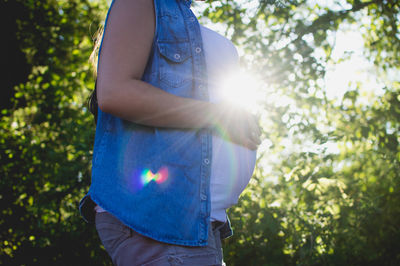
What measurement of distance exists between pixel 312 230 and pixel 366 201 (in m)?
0.75

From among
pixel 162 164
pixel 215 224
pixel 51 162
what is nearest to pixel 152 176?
pixel 162 164

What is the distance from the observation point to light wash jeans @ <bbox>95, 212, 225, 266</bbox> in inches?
34.8

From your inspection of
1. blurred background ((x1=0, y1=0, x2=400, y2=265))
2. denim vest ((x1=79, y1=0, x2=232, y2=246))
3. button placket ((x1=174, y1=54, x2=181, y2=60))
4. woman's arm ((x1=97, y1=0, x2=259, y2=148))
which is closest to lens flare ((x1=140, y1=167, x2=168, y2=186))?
denim vest ((x1=79, y1=0, x2=232, y2=246))

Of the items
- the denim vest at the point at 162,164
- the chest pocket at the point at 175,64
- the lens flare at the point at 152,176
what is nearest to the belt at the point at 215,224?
the denim vest at the point at 162,164

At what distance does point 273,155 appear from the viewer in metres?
3.32

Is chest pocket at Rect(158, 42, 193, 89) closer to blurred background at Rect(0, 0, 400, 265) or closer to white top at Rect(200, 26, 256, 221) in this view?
white top at Rect(200, 26, 256, 221)

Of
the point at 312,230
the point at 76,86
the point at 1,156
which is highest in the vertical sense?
the point at 76,86

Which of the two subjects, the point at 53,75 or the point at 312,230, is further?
the point at 53,75

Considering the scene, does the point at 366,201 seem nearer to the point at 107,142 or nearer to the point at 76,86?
the point at 107,142

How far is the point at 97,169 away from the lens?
3.35 ft

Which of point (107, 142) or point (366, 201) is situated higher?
point (107, 142)

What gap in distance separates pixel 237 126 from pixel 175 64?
0.33m

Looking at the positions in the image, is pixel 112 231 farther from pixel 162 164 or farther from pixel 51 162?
pixel 51 162

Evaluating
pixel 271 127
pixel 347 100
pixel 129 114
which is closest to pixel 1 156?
pixel 271 127
